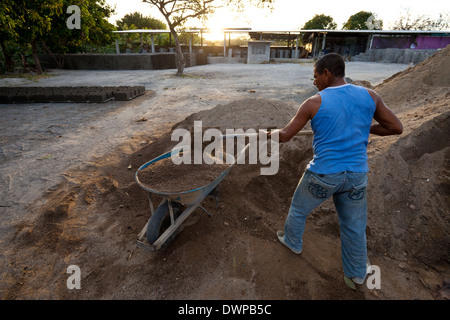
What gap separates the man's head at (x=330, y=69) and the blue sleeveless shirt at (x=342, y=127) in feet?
0.39

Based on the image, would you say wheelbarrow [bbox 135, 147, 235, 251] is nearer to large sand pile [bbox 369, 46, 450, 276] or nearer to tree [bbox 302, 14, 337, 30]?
large sand pile [bbox 369, 46, 450, 276]

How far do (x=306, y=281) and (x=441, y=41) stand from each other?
39.1m

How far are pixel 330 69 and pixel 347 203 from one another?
118cm

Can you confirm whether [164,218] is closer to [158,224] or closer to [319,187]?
[158,224]

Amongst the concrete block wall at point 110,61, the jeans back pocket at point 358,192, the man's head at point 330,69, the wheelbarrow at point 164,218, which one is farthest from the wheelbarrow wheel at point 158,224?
the concrete block wall at point 110,61

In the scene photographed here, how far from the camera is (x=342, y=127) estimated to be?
2020 millimetres

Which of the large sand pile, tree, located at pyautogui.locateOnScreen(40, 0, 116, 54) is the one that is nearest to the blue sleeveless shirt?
the large sand pile

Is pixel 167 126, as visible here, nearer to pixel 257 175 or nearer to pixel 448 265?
pixel 257 175

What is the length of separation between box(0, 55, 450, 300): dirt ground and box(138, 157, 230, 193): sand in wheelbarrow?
1.94ft

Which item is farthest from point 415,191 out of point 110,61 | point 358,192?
point 110,61

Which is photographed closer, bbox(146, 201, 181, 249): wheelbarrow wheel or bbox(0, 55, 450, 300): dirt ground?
bbox(0, 55, 450, 300): dirt ground

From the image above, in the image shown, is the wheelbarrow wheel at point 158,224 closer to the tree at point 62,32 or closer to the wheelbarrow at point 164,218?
the wheelbarrow at point 164,218

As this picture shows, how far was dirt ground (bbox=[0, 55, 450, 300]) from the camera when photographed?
2381 mm
